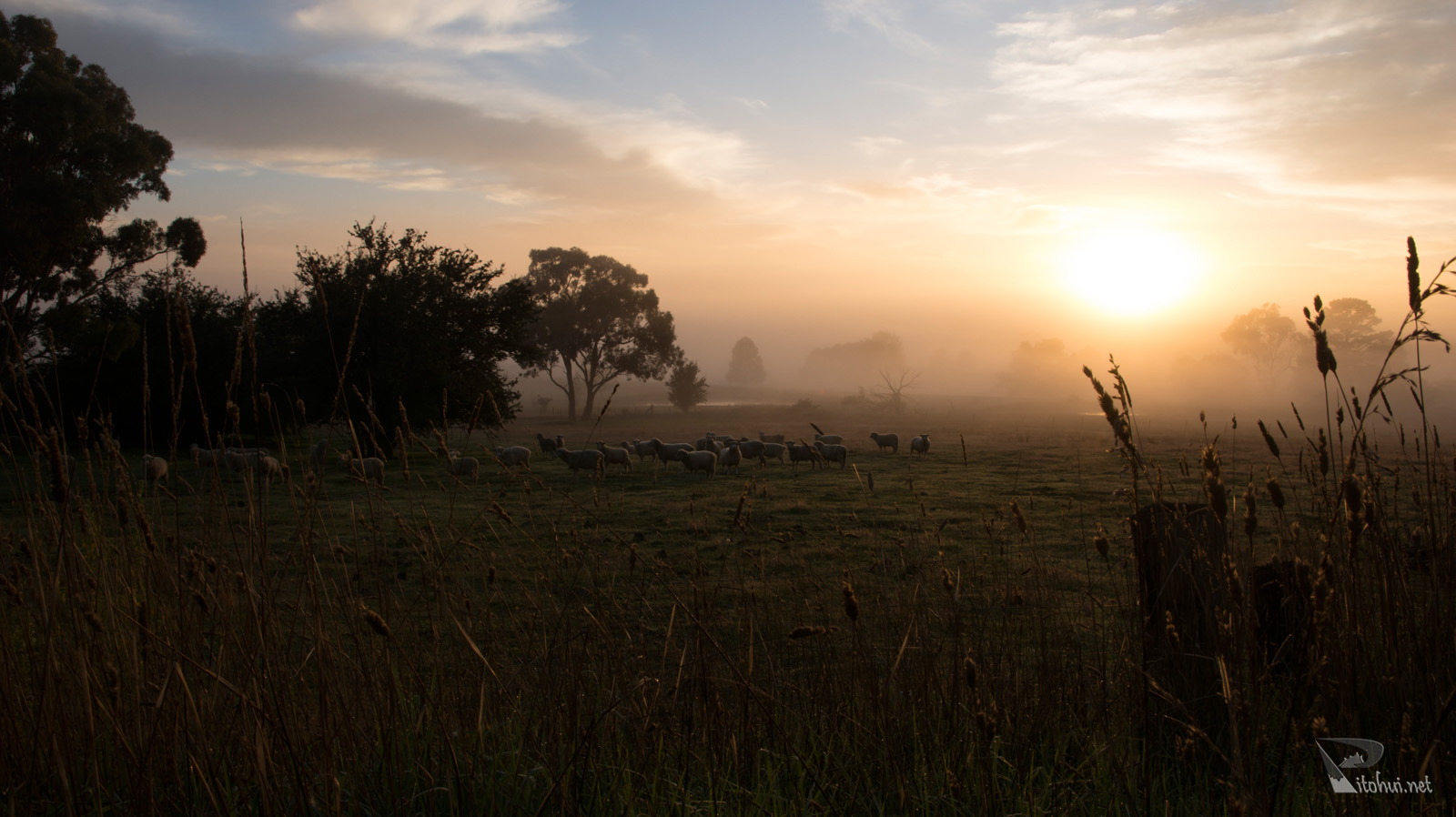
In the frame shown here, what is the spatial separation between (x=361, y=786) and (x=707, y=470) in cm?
1492

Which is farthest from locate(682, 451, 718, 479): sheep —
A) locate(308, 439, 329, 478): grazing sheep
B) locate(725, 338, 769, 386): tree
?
locate(725, 338, 769, 386): tree

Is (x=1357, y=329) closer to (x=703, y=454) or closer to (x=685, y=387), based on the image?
(x=685, y=387)

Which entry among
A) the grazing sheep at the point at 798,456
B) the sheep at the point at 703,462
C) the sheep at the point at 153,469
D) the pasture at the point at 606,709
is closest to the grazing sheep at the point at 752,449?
the grazing sheep at the point at 798,456

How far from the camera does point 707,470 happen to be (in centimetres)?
1714

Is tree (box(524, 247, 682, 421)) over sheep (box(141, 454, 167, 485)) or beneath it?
over

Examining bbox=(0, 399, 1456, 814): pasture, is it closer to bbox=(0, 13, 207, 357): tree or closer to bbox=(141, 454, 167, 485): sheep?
bbox=(141, 454, 167, 485): sheep

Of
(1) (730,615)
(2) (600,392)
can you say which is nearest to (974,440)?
(1) (730,615)

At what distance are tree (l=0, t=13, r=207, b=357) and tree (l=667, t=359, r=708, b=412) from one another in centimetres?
3538

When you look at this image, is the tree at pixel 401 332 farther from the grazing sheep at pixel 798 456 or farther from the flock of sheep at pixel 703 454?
the grazing sheep at pixel 798 456

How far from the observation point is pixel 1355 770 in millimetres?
1748

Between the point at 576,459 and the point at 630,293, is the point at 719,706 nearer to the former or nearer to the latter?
the point at 576,459

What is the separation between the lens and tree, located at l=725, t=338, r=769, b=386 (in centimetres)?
14275

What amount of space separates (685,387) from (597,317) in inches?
397

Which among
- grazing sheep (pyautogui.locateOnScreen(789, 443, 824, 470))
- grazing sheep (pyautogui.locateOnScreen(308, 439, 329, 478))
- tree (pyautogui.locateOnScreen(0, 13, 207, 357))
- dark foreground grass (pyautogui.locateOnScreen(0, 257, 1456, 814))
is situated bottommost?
grazing sheep (pyautogui.locateOnScreen(789, 443, 824, 470))
